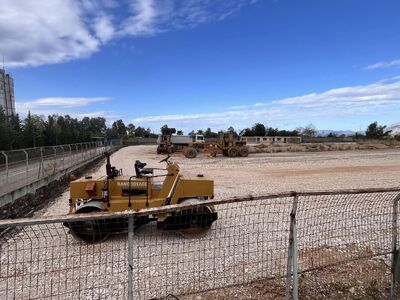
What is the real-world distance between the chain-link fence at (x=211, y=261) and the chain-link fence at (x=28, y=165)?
4.54 meters

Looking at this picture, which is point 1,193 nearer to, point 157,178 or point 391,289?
point 157,178

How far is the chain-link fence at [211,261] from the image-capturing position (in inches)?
191

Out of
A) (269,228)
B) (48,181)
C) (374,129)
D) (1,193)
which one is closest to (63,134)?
(48,181)

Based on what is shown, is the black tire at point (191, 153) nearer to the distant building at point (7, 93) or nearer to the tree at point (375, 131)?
the distant building at point (7, 93)

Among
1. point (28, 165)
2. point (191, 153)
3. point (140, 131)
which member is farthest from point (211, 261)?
point (140, 131)

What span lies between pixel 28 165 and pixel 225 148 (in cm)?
2889

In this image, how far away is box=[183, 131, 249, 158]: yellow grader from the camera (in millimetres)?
41594

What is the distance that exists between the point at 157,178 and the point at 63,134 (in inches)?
2882

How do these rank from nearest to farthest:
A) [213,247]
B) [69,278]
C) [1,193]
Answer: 1. [69,278]
2. [213,247]
3. [1,193]

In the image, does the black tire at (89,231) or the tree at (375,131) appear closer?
the black tire at (89,231)

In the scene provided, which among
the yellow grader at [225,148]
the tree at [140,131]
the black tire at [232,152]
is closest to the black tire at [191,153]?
the yellow grader at [225,148]

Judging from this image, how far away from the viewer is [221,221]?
889cm

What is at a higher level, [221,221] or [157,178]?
[157,178]

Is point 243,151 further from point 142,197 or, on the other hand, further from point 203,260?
point 203,260
